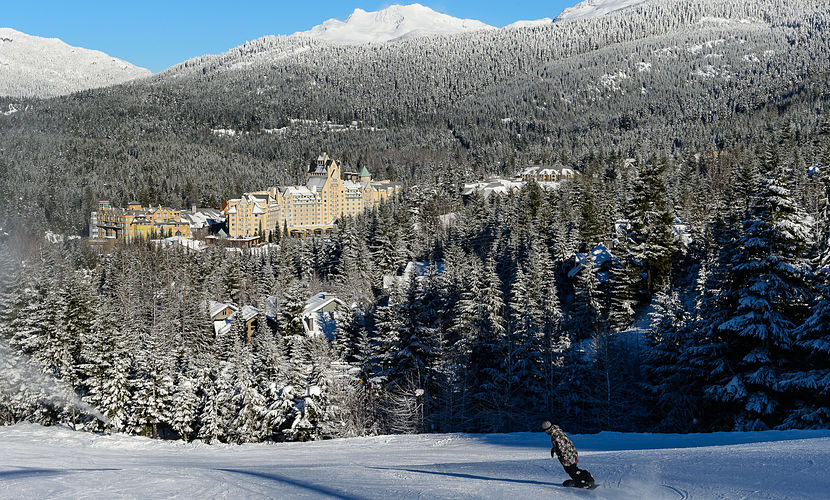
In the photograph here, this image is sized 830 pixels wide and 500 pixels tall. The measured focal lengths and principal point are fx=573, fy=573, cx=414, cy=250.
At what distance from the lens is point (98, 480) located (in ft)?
32.7

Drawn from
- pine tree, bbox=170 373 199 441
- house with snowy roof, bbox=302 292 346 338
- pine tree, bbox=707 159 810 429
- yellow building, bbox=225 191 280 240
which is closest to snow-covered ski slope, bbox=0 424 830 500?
pine tree, bbox=707 159 810 429

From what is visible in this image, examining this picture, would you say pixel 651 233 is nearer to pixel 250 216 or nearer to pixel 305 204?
pixel 250 216

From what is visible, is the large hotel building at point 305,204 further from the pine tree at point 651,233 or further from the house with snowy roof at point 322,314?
the pine tree at point 651,233

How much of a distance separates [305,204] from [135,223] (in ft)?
117

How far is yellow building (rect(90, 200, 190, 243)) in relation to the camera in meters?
98.8

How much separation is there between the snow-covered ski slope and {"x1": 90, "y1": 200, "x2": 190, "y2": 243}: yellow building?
93411 millimetres

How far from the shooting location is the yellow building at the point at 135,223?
3888 inches

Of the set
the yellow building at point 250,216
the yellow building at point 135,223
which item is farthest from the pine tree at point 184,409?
the yellow building at point 250,216

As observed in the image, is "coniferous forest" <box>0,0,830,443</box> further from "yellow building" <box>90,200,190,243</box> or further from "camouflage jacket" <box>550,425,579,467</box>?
"yellow building" <box>90,200,190,243</box>

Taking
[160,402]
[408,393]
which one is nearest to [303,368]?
[408,393]

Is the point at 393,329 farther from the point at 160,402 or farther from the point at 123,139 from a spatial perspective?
the point at 123,139

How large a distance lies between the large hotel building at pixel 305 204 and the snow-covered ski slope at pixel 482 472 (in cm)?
10151

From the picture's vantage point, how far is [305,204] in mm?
131000

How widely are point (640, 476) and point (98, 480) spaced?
908 cm
